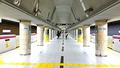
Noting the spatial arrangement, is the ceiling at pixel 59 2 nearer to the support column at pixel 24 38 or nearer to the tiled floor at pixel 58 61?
the support column at pixel 24 38

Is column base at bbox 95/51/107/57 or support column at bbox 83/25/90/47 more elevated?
support column at bbox 83/25/90/47

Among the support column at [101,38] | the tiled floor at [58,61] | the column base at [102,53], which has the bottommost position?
the tiled floor at [58,61]

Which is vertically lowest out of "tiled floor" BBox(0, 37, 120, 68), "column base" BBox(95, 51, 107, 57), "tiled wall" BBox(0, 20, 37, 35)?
"tiled floor" BBox(0, 37, 120, 68)

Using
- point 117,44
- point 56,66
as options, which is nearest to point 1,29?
point 56,66

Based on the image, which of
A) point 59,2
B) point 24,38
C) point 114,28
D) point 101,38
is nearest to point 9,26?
point 24,38

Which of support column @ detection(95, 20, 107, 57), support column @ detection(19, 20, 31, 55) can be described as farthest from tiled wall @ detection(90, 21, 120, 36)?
support column @ detection(19, 20, 31, 55)

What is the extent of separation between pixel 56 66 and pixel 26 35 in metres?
4.85

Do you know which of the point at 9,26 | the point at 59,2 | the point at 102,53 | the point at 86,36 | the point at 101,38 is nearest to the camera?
the point at 102,53

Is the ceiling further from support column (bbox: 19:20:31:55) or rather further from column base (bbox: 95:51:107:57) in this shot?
column base (bbox: 95:51:107:57)

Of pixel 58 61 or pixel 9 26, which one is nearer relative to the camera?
pixel 58 61

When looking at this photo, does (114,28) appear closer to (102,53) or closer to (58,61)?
(102,53)

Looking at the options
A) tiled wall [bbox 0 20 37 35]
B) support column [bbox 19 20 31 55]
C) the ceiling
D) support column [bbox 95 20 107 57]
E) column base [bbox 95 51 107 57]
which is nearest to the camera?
the ceiling

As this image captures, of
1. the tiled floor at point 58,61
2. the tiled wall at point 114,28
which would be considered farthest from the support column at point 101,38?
the tiled wall at point 114,28

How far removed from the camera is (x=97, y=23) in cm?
1077
